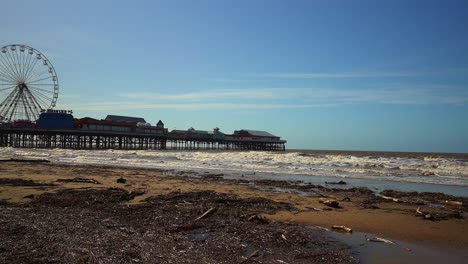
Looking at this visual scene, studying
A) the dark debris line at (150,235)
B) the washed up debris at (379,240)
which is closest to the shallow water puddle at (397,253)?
the washed up debris at (379,240)

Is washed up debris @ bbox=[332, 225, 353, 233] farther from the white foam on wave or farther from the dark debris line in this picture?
the white foam on wave

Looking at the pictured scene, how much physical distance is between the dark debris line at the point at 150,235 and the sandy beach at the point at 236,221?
0.06ft

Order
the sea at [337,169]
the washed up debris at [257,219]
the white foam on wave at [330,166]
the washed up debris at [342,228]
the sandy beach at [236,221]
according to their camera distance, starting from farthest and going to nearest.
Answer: the white foam on wave at [330,166] → the sea at [337,169] → the washed up debris at [257,219] → the washed up debris at [342,228] → the sandy beach at [236,221]

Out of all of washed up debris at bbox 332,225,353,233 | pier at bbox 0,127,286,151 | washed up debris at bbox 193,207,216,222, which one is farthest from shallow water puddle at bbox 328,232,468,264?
pier at bbox 0,127,286,151

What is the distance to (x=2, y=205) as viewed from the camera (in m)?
9.85

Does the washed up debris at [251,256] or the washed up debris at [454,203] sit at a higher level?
the washed up debris at [251,256]

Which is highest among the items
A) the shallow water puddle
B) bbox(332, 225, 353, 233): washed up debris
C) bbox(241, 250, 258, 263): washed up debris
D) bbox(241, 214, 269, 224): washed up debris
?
bbox(241, 214, 269, 224): washed up debris

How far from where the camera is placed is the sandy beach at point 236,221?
20.7 feet

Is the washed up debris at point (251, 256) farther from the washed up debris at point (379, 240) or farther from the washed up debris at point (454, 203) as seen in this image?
the washed up debris at point (454, 203)

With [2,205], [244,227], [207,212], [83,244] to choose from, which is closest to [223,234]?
[244,227]

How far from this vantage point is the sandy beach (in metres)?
6.32

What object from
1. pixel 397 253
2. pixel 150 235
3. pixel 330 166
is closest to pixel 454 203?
pixel 397 253

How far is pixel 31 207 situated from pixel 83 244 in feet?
14.2

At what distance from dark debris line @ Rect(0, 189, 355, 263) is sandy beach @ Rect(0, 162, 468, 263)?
18mm
